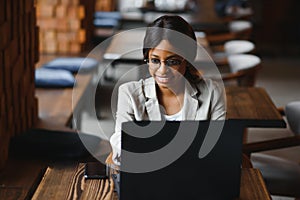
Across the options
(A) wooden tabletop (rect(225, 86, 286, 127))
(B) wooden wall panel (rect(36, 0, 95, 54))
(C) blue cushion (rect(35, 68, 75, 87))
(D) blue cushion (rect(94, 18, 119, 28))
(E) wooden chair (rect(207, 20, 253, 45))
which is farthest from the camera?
(D) blue cushion (rect(94, 18, 119, 28))

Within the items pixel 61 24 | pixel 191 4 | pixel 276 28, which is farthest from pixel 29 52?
pixel 276 28

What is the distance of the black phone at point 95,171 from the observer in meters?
2.02

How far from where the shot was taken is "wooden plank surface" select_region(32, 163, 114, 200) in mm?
1870

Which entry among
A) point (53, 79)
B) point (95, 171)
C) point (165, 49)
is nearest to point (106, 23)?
point (53, 79)

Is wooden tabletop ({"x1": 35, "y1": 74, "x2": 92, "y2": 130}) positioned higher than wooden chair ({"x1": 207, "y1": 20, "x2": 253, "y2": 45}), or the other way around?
wooden chair ({"x1": 207, "y1": 20, "x2": 253, "y2": 45})

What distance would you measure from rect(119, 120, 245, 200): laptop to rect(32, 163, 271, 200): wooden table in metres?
0.19

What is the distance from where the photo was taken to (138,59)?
16.9 ft

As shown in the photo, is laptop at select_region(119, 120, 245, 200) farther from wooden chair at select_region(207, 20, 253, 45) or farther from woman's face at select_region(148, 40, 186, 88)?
wooden chair at select_region(207, 20, 253, 45)

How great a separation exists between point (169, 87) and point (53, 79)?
7.49ft

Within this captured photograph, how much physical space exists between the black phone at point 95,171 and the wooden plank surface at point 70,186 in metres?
0.02

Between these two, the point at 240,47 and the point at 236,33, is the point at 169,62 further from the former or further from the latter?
the point at 236,33

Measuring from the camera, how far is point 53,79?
14.8 feet

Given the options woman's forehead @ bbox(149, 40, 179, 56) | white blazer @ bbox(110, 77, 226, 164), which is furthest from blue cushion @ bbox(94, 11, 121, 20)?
woman's forehead @ bbox(149, 40, 179, 56)

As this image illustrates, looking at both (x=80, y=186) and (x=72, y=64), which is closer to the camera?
(x=80, y=186)
